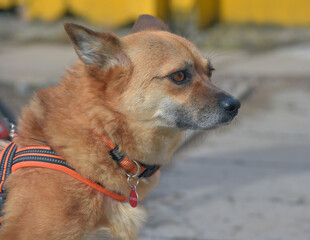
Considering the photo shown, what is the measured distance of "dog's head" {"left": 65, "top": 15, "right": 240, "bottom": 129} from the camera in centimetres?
292

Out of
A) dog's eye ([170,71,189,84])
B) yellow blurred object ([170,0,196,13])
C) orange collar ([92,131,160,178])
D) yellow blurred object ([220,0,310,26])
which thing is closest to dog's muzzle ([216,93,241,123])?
dog's eye ([170,71,189,84])

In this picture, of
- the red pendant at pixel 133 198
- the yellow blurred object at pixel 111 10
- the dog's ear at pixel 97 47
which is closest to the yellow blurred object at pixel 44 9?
the yellow blurred object at pixel 111 10

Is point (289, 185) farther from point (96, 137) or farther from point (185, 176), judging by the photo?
point (96, 137)

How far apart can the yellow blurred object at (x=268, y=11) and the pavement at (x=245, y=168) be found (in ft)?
4.32

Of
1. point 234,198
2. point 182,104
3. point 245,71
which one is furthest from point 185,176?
point 245,71

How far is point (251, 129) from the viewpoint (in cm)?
638

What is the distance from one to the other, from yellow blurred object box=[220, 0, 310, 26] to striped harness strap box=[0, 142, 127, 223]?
7.70 metres

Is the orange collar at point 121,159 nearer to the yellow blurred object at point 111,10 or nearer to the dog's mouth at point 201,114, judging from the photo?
the dog's mouth at point 201,114

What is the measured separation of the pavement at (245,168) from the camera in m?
4.20

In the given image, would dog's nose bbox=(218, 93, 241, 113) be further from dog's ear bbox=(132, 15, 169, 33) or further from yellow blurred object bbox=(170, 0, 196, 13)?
yellow blurred object bbox=(170, 0, 196, 13)

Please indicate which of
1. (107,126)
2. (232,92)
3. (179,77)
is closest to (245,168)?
(232,92)

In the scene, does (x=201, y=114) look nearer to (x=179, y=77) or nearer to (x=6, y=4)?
(x=179, y=77)

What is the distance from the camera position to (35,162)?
8.77ft

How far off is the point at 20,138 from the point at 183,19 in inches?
285
